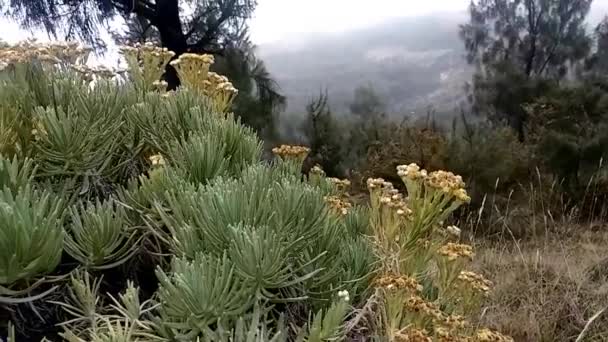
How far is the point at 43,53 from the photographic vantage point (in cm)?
157

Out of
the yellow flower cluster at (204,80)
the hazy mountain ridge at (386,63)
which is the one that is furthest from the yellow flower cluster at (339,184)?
the hazy mountain ridge at (386,63)

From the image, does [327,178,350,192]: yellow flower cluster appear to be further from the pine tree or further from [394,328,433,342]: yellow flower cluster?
the pine tree

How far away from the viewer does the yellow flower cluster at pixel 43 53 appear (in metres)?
1.46

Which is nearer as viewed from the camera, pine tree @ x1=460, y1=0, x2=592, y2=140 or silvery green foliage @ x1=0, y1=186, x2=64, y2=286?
silvery green foliage @ x1=0, y1=186, x2=64, y2=286

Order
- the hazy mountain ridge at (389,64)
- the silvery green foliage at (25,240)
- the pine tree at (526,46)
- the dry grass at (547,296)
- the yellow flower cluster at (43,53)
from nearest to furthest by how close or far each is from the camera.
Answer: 1. the silvery green foliage at (25,240)
2. the yellow flower cluster at (43,53)
3. the dry grass at (547,296)
4. the hazy mountain ridge at (389,64)
5. the pine tree at (526,46)

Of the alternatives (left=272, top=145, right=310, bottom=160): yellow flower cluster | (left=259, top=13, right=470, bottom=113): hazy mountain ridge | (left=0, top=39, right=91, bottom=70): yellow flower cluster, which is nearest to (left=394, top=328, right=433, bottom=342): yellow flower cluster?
(left=272, top=145, right=310, bottom=160): yellow flower cluster

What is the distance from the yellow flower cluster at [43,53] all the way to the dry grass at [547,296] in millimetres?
1740

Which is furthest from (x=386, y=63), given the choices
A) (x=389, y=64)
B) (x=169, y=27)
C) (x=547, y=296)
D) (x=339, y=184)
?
(x=339, y=184)

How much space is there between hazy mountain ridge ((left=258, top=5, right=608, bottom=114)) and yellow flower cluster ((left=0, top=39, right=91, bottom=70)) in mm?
7319

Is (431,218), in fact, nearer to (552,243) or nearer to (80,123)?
(80,123)

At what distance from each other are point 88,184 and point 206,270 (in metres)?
0.44

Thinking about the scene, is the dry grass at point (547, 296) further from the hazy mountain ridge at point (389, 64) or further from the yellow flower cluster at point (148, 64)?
the hazy mountain ridge at point (389, 64)

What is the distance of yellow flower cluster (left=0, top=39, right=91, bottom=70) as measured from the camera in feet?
4.78

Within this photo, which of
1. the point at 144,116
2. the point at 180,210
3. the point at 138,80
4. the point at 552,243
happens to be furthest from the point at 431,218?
the point at 552,243
